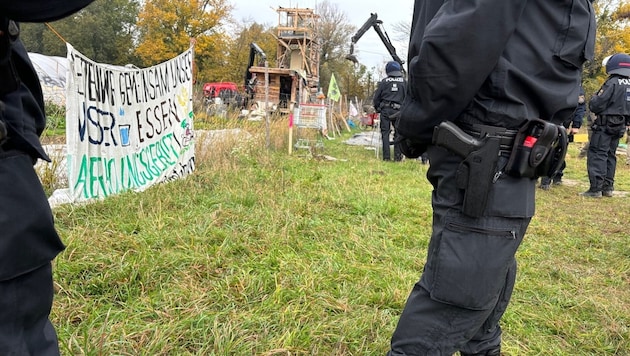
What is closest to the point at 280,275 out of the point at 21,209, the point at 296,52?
the point at 21,209

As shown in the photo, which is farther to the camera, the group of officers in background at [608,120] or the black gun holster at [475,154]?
the group of officers in background at [608,120]

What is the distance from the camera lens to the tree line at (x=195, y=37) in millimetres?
31156

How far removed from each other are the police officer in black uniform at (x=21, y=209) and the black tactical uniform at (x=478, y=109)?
0.98 m

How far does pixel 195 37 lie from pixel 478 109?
33.2 meters

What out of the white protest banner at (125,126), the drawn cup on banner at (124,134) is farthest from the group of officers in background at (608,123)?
the drawn cup on banner at (124,134)

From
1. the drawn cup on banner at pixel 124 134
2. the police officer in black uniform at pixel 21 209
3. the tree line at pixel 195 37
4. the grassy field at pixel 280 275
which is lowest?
the grassy field at pixel 280 275

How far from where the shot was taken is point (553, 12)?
4.48 ft

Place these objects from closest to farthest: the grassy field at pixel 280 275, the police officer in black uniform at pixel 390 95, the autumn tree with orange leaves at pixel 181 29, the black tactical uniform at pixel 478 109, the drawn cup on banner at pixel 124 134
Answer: the black tactical uniform at pixel 478 109 → the grassy field at pixel 280 275 → the drawn cup on banner at pixel 124 134 → the police officer in black uniform at pixel 390 95 → the autumn tree with orange leaves at pixel 181 29

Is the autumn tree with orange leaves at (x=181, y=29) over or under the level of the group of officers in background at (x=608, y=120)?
over

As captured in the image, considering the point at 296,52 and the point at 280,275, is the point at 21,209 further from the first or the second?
the point at 296,52

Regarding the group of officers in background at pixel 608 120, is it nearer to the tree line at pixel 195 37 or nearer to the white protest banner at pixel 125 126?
the white protest banner at pixel 125 126

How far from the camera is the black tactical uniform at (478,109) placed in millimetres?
1284

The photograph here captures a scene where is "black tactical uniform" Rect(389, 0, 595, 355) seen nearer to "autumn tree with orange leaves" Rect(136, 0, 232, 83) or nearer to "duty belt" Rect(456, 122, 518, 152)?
"duty belt" Rect(456, 122, 518, 152)

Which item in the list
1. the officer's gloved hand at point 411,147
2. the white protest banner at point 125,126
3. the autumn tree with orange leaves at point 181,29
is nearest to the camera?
the officer's gloved hand at point 411,147
